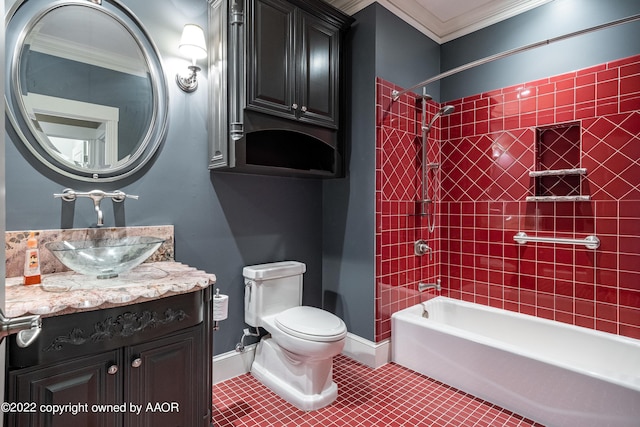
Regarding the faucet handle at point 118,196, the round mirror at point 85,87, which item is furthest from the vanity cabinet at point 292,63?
the faucet handle at point 118,196

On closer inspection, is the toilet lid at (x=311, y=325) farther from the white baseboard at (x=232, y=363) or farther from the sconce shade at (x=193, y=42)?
the sconce shade at (x=193, y=42)

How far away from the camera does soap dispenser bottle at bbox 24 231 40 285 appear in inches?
53.1

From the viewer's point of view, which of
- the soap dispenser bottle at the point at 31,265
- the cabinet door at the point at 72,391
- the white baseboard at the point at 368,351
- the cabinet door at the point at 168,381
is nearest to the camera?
the cabinet door at the point at 72,391

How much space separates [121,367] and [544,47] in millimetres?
3098

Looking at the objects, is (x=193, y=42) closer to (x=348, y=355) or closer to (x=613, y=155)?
(x=348, y=355)

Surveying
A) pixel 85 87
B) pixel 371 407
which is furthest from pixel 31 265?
pixel 371 407

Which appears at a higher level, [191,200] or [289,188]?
[289,188]

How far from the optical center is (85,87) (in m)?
1.68

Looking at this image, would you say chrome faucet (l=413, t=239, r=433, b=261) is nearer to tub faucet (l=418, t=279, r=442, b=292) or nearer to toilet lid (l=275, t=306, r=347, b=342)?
tub faucet (l=418, t=279, r=442, b=292)

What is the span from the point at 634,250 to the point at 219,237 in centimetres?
256

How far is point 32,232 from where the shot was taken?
1.46 meters

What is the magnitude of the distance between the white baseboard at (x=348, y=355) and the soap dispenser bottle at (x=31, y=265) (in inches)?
44.5

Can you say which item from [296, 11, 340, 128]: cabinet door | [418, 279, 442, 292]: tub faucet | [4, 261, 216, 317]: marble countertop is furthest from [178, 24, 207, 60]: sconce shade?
[418, 279, 442, 292]: tub faucet

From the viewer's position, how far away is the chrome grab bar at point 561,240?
2121 mm
